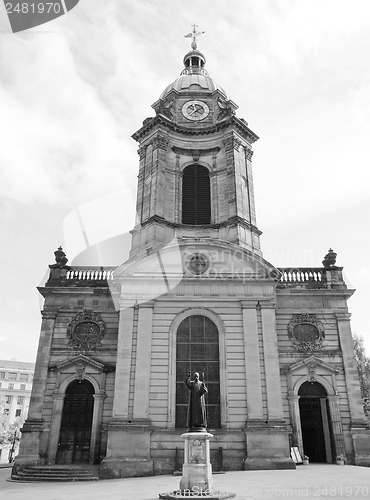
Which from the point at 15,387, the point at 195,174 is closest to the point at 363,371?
the point at 195,174

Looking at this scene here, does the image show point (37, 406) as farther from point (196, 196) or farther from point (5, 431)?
point (5, 431)

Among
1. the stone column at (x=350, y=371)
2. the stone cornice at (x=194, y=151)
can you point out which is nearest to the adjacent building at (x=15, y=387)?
the stone cornice at (x=194, y=151)

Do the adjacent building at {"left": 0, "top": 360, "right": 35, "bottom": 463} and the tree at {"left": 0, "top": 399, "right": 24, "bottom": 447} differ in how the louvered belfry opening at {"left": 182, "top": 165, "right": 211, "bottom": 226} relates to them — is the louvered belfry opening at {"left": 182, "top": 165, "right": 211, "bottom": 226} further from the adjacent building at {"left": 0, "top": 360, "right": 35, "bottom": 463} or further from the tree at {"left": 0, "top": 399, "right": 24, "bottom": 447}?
the adjacent building at {"left": 0, "top": 360, "right": 35, "bottom": 463}

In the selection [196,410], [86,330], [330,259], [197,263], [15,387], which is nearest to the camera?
[196,410]

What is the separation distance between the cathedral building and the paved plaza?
2168 millimetres

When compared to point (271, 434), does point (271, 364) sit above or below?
above

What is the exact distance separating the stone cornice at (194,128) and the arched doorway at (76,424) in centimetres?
1741

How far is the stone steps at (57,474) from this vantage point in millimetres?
17766

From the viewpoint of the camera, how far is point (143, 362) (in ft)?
67.9

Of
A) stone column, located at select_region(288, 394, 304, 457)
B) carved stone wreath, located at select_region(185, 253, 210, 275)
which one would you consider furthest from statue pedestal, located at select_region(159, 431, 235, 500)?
carved stone wreath, located at select_region(185, 253, 210, 275)

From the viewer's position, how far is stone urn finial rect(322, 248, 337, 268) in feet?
82.7

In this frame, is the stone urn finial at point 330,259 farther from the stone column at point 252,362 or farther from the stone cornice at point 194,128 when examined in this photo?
the stone cornice at point 194,128

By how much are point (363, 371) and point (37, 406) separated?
2642cm

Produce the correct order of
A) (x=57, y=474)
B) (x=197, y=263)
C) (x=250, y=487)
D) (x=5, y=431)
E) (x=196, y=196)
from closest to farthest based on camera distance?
(x=250, y=487) → (x=57, y=474) → (x=197, y=263) → (x=196, y=196) → (x=5, y=431)
